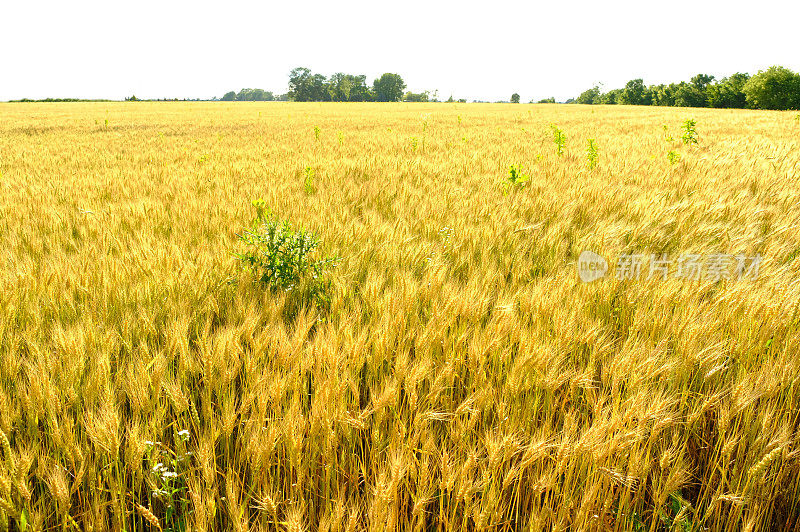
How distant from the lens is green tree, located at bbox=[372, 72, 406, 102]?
110 m

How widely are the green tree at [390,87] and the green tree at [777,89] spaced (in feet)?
251

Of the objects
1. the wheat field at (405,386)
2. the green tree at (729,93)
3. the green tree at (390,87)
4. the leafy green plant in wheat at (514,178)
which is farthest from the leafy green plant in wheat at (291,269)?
the green tree at (390,87)

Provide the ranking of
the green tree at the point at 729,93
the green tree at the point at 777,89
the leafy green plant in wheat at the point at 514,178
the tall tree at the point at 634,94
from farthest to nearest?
1. the tall tree at the point at 634,94
2. the green tree at the point at 729,93
3. the green tree at the point at 777,89
4. the leafy green plant in wheat at the point at 514,178

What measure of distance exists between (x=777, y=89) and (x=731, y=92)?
718 cm

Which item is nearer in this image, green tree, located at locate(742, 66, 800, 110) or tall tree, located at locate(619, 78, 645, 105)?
green tree, located at locate(742, 66, 800, 110)

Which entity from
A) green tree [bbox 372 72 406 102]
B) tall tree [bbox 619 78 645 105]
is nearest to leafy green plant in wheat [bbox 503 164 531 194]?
tall tree [bbox 619 78 645 105]

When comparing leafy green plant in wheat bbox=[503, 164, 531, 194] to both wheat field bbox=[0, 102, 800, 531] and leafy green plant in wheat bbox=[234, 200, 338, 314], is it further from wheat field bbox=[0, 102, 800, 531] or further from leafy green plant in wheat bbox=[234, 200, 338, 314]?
leafy green plant in wheat bbox=[234, 200, 338, 314]

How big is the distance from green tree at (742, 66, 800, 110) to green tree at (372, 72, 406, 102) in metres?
76.5

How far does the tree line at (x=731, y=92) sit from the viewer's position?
163ft

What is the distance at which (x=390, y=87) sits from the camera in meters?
110

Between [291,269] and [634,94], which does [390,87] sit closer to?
[634,94]

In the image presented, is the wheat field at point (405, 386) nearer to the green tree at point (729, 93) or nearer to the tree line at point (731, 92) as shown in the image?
the tree line at point (731, 92)

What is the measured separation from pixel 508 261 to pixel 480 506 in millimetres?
1420

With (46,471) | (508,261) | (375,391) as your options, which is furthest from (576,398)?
(46,471)
